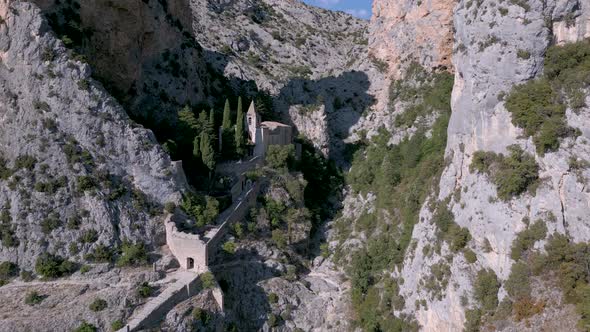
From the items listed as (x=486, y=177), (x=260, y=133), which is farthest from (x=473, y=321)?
(x=260, y=133)

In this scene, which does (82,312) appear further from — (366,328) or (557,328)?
(557,328)

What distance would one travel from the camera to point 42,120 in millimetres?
33562

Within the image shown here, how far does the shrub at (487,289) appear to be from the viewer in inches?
1000

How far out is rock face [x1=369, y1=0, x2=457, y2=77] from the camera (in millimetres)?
47312

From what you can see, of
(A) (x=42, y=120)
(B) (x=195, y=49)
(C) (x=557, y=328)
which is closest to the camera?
(C) (x=557, y=328)

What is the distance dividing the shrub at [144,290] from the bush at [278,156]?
54.1 ft

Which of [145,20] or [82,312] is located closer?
[82,312]

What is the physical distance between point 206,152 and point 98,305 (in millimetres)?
15051

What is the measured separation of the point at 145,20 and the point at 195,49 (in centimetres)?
744

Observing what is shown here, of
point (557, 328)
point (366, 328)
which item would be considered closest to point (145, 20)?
point (366, 328)

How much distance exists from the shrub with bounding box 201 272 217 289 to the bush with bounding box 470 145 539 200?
18921 millimetres

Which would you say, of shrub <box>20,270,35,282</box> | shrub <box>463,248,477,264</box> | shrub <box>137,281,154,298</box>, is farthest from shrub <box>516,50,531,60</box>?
shrub <box>20,270,35,282</box>

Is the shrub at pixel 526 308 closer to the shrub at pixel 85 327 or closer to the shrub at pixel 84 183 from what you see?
the shrub at pixel 85 327

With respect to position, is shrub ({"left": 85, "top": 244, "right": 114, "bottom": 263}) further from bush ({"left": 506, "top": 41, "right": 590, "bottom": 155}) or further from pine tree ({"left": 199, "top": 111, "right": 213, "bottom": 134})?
bush ({"left": 506, "top": 41, "right": 590, "bottom": 155})
